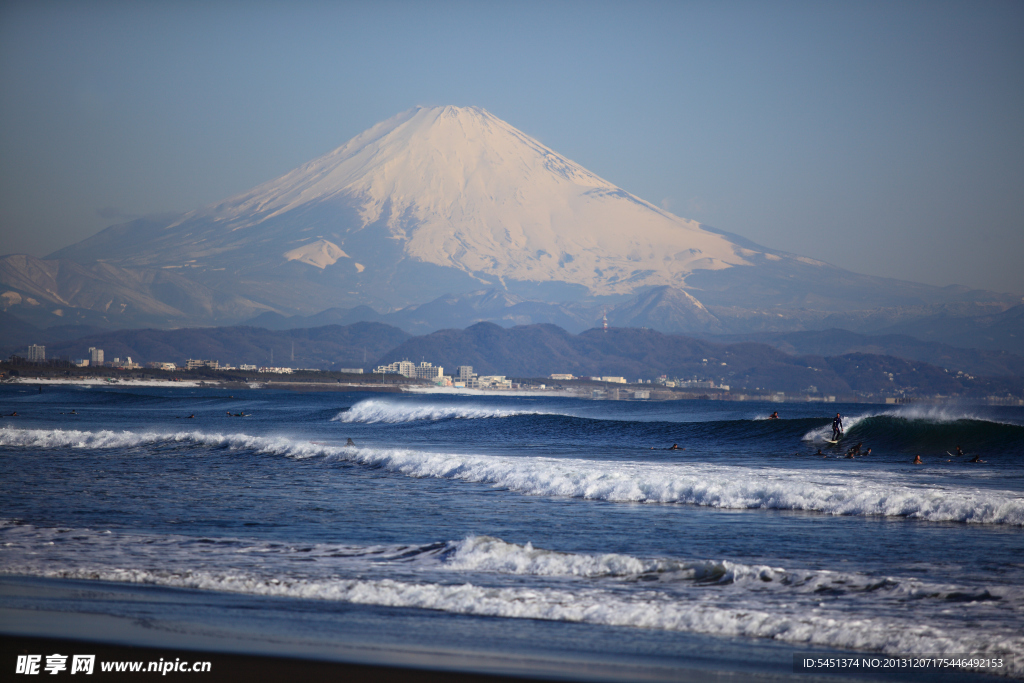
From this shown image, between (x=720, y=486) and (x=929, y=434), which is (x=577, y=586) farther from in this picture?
(x=929, y=434)

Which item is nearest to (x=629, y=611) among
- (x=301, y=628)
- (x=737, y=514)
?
(x=301, y=628)

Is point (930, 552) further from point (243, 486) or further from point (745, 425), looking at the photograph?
point (745, 425)

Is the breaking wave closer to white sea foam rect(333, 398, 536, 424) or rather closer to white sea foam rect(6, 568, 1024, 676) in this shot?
white sea foam rect(333, 398, 536, 424)

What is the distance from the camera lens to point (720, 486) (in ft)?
61.9

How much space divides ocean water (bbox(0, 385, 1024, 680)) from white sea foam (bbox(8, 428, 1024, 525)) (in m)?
0.08

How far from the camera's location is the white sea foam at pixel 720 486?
53.4ft

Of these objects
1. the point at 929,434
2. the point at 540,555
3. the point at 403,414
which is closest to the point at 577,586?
the point at 540,555

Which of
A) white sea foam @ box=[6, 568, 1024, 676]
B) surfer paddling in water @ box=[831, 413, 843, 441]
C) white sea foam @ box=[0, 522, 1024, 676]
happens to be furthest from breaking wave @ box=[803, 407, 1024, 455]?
white sea foam @ box=[6, 568, 1024, 676]

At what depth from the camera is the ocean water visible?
28.3 ft

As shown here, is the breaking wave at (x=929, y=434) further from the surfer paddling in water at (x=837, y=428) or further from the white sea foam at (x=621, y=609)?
the white sea foam at (x=621, y=609)

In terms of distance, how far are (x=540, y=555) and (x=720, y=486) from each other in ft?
28.2

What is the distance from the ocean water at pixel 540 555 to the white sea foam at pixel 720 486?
0.27ft

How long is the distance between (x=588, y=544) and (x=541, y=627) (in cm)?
400

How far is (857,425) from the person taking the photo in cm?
4078
